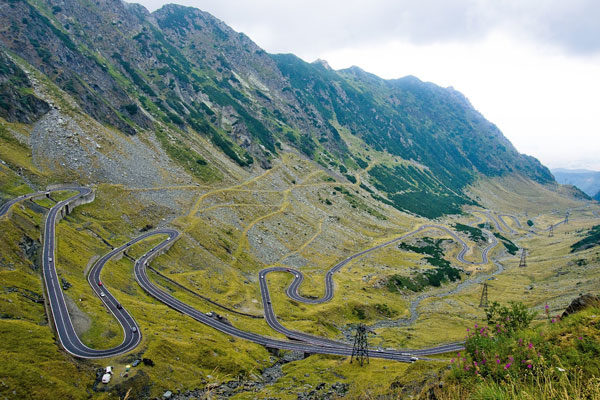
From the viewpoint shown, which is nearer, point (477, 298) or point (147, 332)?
point (147, 332)

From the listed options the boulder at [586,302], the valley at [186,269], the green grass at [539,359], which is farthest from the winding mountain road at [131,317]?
the boulder at [586,302]

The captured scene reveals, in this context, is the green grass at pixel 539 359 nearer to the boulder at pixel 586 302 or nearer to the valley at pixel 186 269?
the valley at pixel 186 269

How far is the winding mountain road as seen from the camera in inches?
2045

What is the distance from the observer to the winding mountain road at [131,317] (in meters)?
51.9

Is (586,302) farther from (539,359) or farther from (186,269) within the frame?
(186,269)

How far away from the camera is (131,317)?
62.2 m

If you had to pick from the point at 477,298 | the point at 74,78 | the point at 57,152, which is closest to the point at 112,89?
the point at 74,78

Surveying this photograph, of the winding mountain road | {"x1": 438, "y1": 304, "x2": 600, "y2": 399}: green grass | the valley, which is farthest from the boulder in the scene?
the winding mountain road

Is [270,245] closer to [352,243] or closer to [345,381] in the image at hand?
[352,243]

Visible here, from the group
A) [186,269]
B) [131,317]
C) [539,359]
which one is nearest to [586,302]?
[539,359]

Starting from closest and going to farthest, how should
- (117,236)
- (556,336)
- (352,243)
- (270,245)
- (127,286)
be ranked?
(556,336), (127,286), (117,236), (270,245), (352,243)

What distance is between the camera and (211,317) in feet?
253

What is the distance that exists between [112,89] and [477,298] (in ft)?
669

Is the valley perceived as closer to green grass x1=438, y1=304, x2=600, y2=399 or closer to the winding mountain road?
green grass x1=438, y1=304, x2=600, y2=399
